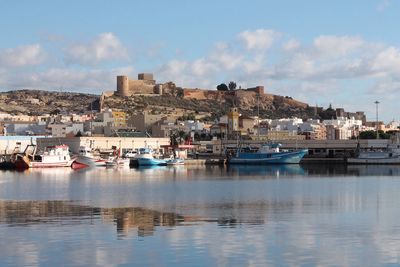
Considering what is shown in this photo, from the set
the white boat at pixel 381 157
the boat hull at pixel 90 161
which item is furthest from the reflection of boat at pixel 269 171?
the boat hull at pixel 90 161

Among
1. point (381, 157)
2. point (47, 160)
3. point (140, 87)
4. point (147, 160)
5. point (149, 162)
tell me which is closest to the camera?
point (47, 160)

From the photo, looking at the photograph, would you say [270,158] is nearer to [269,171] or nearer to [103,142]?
[269,171]

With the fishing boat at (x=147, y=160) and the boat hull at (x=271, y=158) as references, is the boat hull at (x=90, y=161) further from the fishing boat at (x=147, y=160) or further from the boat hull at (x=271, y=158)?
the boat hull at (x=271, y=158)

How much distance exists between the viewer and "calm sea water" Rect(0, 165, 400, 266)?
18.2 m

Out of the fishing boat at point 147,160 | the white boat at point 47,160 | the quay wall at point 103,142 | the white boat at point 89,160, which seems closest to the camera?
the white boat at point 47,160

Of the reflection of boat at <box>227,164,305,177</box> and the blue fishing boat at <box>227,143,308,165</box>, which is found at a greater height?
the blue fishing boat at <box>227,143,308,165</box>

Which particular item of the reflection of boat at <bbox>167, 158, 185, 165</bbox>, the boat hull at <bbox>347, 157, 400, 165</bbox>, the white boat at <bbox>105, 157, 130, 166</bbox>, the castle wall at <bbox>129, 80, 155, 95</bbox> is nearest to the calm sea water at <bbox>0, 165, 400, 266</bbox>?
the white boat at <bbox>105, 157, 130, 166</bbox>

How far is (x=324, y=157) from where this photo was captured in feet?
366

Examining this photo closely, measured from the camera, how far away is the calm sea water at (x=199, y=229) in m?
18.2

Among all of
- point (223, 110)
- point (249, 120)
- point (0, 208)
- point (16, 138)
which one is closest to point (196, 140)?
point (249, 120)

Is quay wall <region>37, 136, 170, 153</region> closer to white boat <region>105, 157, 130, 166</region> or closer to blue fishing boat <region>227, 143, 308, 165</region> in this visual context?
white boat <region>105, 157, 130, 166</region>

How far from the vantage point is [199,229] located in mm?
23141

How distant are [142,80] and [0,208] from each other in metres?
170

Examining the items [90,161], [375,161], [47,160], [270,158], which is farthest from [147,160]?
[375,161]
